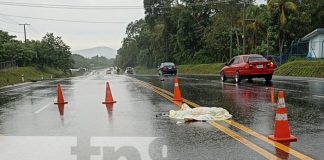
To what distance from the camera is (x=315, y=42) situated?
1734 inches

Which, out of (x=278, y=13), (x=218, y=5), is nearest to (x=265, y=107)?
(x=278, y=13)

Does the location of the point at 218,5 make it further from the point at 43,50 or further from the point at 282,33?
the point at 43,50

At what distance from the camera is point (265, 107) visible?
10.9 metres

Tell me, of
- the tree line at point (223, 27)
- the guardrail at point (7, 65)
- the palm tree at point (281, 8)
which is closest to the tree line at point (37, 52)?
the guardrail at point (7, 65)

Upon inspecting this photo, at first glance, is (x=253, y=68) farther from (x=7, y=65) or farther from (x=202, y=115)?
(x=7, y=65)

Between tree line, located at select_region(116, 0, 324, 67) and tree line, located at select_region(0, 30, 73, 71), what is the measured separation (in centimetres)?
1990

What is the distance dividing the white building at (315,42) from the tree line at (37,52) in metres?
39.8

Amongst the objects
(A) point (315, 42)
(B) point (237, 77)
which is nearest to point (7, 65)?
(A) point (315, 42)

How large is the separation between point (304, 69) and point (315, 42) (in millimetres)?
12804

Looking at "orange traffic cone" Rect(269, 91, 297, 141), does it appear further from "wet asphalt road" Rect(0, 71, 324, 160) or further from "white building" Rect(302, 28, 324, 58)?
"white building" Rect(302, 28, 324, 58)

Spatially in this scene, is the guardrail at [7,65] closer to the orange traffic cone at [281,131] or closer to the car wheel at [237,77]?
the car wheel at [237,77]

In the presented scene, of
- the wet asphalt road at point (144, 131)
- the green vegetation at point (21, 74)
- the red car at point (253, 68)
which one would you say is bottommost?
the green vegetation at point (21, 74)

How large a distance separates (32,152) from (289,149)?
3.78 metres

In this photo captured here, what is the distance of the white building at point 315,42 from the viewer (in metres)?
42.9
